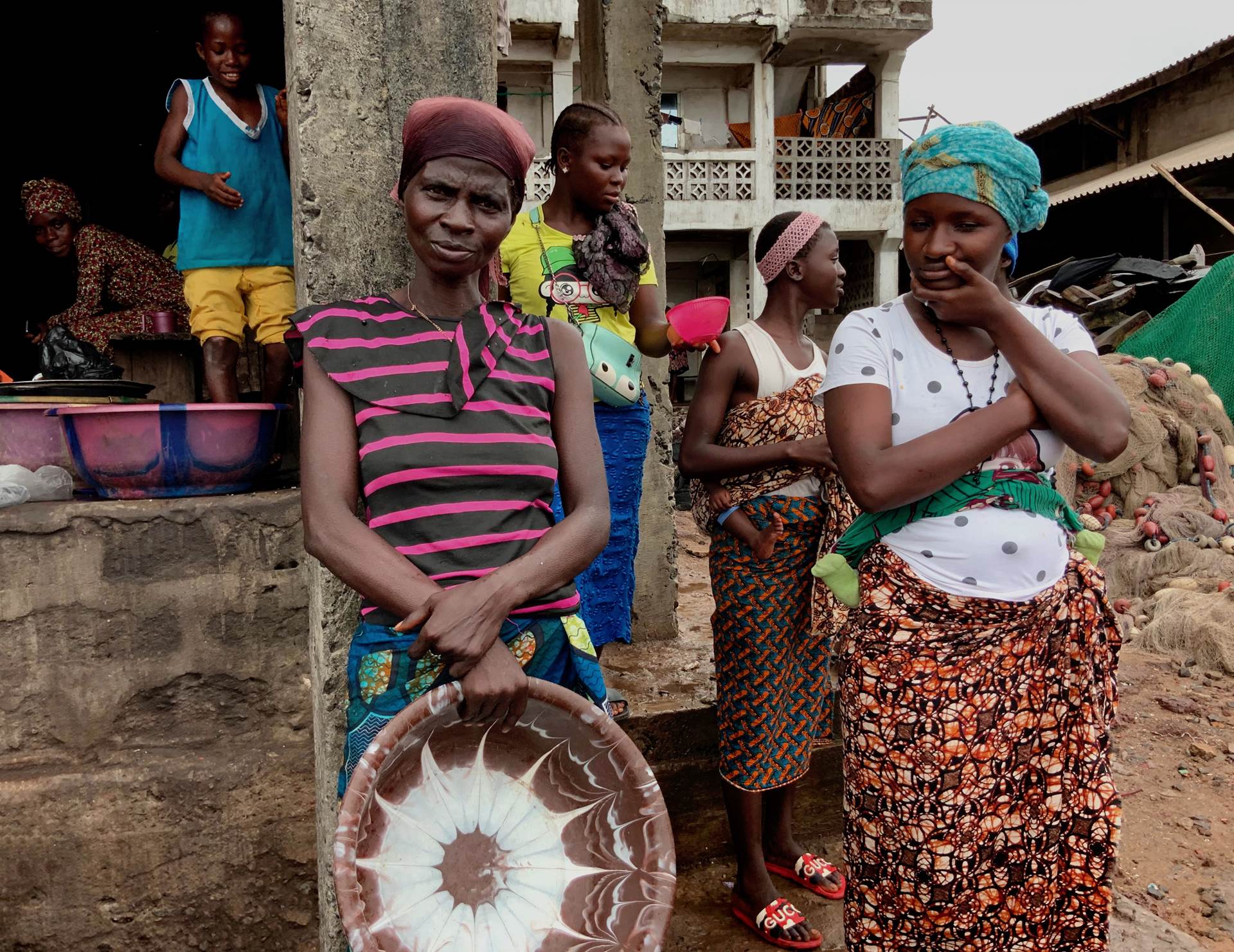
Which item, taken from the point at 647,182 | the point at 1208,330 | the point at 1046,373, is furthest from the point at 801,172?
the point at 1046,373

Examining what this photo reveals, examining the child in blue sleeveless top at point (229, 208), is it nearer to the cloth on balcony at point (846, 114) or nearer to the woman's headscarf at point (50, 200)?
the woman's headscarf at point (50, 200)

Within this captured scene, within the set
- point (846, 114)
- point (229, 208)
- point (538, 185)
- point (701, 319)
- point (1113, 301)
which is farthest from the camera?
point (846, 114)

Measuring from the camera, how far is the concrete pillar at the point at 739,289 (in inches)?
620

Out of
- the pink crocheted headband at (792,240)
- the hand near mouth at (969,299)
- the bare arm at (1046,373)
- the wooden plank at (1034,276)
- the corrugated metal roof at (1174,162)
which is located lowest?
the bare arm at (1046,373)

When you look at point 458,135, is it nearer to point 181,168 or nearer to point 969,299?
point 969,299

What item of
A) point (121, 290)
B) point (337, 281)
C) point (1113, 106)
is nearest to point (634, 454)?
point (337, 281)

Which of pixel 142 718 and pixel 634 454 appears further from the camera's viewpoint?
pixel 634 454

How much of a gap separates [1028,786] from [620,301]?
167 cm

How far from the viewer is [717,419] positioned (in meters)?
2.61

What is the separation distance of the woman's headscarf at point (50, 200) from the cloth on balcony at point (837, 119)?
1252cm

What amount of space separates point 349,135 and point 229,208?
54.4 inches

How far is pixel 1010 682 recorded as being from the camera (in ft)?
5.63

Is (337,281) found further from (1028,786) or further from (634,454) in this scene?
(1028,786)

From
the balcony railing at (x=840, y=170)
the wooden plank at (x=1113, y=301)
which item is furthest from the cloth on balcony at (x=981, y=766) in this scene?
the balcony railing at (x=840, y=170)
